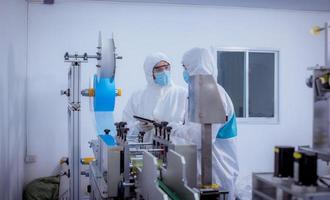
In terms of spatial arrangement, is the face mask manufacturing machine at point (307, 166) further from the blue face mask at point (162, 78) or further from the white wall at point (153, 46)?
the white wall at point (153, 46)

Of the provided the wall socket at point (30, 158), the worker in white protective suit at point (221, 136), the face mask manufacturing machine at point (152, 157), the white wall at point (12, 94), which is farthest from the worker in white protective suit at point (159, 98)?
the wall socket at point (30, 158)

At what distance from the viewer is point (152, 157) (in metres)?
1.54

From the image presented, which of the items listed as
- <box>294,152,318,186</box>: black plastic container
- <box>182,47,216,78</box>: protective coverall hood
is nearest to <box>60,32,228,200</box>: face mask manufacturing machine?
<box>294,152,318,186</box>: black plastic container

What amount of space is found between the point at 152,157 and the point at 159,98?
5.22 feet

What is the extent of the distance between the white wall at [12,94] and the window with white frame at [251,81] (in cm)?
232

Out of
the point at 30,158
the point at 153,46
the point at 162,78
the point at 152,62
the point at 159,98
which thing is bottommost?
Result: the point at 30,158

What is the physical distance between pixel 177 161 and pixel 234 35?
3107mm

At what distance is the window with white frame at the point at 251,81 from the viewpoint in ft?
14.6

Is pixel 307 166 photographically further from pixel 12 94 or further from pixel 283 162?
pixel 12 94

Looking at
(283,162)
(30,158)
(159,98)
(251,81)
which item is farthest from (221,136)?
(30,158)

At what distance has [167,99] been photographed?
3068mm

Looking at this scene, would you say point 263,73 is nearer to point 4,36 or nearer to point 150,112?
point 150,112

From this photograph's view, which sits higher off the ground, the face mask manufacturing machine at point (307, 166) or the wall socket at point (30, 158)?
the face mask manufacturing machine at point (307, 166)

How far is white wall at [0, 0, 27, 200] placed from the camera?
9.80ft
